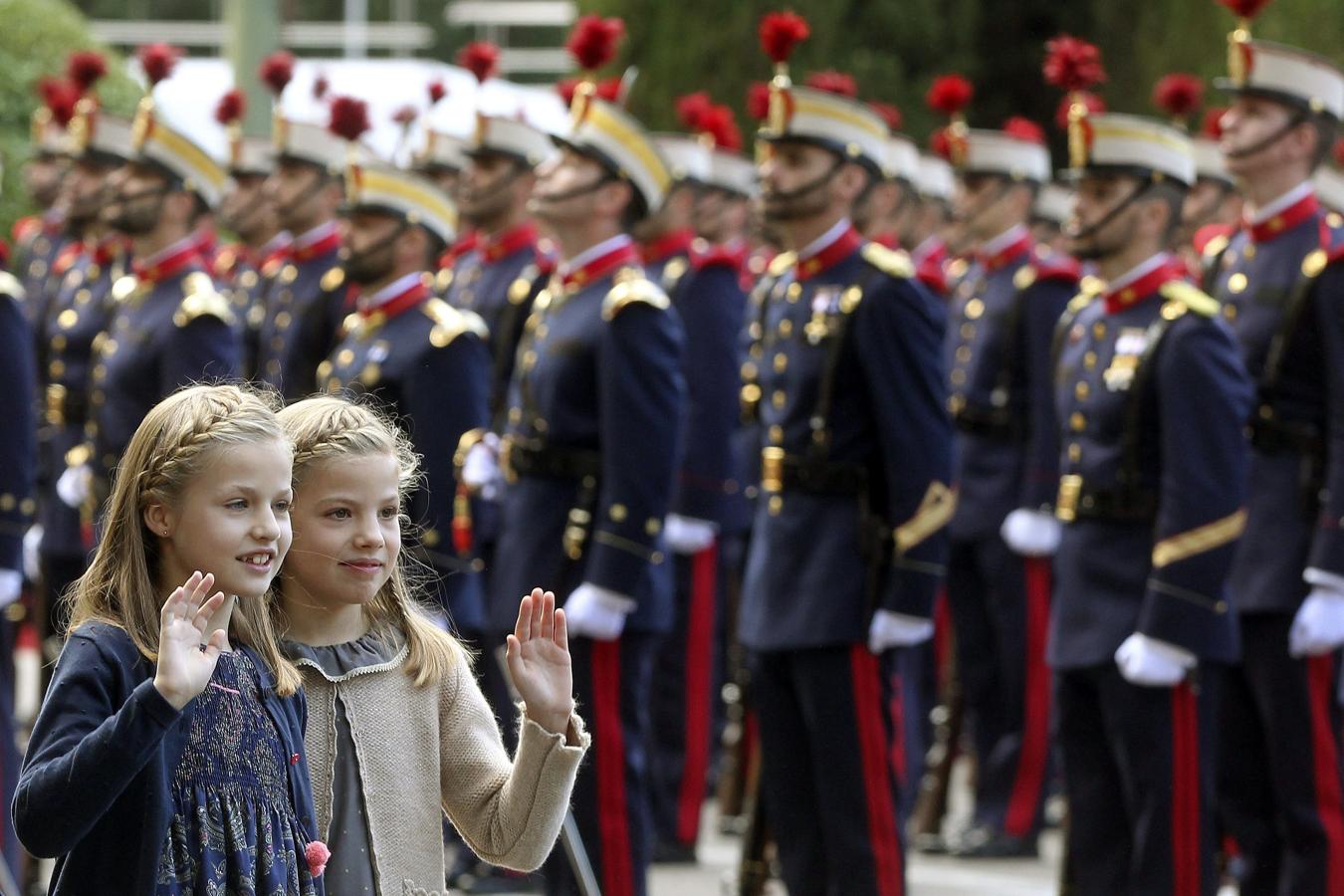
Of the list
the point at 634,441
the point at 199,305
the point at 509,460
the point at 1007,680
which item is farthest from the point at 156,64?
the point at 634,441

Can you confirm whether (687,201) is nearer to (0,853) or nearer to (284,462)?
(0,853)

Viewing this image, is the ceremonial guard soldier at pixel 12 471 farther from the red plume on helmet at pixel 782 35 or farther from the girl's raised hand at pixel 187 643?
the girl's raised hand at pixel 187 643

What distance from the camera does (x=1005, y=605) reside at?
27.3 feet

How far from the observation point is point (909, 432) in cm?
571

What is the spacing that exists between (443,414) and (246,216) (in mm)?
4022

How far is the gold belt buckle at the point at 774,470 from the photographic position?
5938 millimetres

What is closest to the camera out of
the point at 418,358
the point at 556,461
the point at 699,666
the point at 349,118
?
the point at 556,461

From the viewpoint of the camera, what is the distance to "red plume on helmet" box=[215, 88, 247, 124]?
34.2 feet

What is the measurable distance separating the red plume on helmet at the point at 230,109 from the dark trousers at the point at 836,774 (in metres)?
5.34

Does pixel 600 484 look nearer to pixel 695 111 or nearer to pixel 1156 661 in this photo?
pixel 1156 661

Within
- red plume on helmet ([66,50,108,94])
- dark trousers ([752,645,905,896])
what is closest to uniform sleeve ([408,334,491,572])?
dark trousers ([752,645,905,896])

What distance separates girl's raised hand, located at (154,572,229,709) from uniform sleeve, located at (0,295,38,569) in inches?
147

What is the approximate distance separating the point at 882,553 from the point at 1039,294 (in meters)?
3.11

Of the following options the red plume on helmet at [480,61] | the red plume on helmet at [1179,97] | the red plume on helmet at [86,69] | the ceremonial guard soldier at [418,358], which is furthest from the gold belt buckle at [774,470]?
the red plume on helmet at [86,69]
